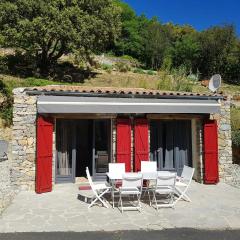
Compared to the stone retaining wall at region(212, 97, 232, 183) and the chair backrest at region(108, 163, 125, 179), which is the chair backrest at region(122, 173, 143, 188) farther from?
the stone retaining wall at region(212, 97, 232, 183)

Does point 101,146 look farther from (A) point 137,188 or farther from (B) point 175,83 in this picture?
(B) point 175,83

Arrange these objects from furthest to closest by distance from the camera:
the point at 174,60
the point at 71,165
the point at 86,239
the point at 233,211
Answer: the point at 174,60 → the point at 71,165 → the point at 233,211 → the point at 86,239

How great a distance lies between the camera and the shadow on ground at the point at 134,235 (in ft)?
25.8

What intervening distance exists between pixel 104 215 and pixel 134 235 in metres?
1.71

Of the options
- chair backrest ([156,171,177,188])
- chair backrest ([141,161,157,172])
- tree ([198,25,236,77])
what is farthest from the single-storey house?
tree ([198,25,236,77])

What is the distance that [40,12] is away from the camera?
33.1 m

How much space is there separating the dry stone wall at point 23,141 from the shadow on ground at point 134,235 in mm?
4747

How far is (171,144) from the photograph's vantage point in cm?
1520

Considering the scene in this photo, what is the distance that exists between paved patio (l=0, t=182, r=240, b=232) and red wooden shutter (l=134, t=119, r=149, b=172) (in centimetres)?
260

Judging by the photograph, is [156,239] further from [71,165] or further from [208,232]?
[71,165]

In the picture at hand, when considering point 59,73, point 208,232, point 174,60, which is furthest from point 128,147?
point 174,60

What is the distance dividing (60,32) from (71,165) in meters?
21.0

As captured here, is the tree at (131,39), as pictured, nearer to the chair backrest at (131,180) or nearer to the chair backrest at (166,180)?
the chair backrest at (166,180)

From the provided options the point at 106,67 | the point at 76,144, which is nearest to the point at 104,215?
the point at 76,144
